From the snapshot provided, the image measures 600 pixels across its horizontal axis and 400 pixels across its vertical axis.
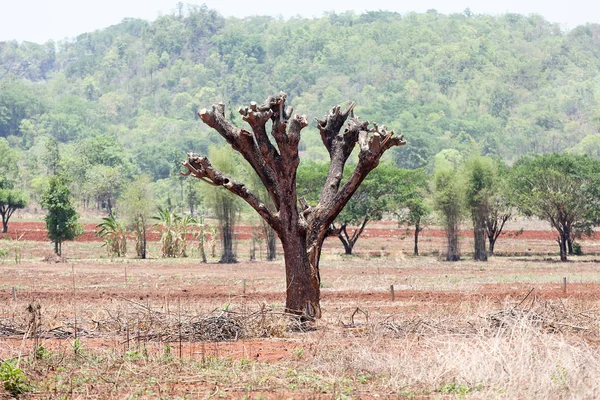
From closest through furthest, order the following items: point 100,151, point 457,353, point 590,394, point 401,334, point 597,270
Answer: point 590,394, point 457,353, point 401,334, point 597,270, point 100,151

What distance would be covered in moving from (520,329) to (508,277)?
26259 millimetres

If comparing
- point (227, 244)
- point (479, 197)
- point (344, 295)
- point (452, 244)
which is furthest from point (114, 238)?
point (344, 295)

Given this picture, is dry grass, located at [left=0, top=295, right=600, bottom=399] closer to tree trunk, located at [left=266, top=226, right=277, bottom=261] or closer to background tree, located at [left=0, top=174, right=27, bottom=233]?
tree trunk, located at [left=266, top=226, right=277, bottom=261]

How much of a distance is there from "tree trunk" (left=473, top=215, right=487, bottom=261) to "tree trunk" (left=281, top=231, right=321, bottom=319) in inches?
1498

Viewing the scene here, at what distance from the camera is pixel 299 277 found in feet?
65.8

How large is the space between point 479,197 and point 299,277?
39.1m

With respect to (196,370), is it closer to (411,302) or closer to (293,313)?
(293,313)

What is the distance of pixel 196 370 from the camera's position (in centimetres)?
1463

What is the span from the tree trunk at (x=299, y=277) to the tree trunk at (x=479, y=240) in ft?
125

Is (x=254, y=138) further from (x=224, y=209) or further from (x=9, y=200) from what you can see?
(x=9, y=200)

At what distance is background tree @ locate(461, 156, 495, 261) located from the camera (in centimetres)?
5756

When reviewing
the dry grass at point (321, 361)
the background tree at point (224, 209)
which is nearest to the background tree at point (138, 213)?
the background tree at point (224, 209)

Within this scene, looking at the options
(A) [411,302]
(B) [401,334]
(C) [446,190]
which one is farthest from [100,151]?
(B) [401,334]

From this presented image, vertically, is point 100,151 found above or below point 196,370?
above
